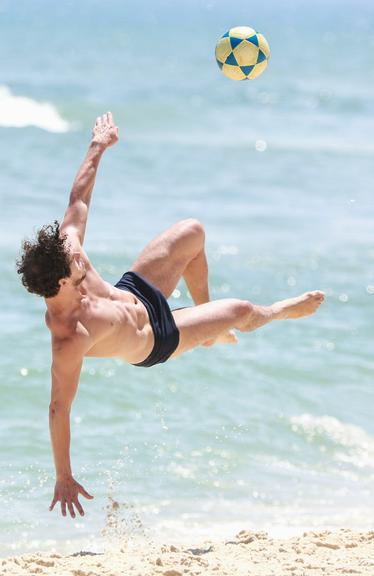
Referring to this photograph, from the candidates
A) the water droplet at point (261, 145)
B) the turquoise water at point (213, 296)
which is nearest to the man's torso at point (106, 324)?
the turquoise water at point (213, 296)

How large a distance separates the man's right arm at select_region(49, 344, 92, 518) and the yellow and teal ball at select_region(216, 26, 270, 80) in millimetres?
2936

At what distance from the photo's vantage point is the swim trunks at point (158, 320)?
22.2 ft

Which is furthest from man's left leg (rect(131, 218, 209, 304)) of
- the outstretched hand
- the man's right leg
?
the outstretched hand

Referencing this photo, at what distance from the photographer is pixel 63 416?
596cm

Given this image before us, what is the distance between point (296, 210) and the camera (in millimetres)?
16781

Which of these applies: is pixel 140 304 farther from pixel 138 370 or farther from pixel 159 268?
pixel 138 370

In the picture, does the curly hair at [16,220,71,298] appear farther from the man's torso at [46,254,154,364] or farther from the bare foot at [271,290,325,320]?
the bare foot at [271,290,325,320]

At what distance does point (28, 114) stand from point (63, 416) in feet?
57.1

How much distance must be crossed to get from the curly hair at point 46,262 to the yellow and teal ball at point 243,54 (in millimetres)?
2576

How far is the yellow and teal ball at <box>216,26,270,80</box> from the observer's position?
8.00m

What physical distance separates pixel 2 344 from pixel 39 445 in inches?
78.9

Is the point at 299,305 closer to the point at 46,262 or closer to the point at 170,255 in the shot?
the point at 170,255

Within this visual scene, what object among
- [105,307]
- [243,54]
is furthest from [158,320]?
[243,54]

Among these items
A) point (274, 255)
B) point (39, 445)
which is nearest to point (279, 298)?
point (274, 255)
